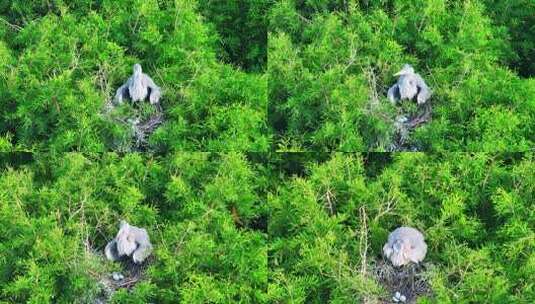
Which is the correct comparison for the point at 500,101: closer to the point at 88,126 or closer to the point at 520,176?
the point at 520,176

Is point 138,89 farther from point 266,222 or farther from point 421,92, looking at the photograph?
point 421,92

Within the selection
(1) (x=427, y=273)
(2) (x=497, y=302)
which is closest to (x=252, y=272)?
(1) (x=427, y=273)

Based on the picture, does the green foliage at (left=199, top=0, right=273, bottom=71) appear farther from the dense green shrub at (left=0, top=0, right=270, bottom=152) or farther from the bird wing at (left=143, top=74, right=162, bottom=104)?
the bird wing at (left=143, top=74, right=162, bottom=104)

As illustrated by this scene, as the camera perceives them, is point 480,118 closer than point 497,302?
No

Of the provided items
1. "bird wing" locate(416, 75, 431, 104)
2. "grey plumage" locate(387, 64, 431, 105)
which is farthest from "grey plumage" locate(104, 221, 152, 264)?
"bird wing" locate(416, 75, 431, 104)

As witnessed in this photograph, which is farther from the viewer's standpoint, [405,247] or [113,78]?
[113,78]

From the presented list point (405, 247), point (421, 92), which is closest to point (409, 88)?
point (421, 92)

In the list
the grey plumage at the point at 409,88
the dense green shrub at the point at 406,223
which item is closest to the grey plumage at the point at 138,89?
the dense green shrub at the point at 406,223
